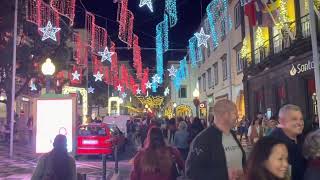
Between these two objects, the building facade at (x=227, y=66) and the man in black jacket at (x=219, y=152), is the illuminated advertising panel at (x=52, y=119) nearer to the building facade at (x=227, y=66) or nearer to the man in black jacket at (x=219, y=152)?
the man in black jacket at (x=219, y=152)

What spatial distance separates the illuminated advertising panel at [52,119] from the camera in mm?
10617

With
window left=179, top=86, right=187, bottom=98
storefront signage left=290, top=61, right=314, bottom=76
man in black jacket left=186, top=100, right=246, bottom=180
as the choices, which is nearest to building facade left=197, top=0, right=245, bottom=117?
storefront signage left=290, top=61, right=314, bottom=76

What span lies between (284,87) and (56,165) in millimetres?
18871

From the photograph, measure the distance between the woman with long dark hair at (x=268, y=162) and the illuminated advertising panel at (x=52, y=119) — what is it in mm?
7411

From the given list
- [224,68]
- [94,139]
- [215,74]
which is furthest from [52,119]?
[215,74]

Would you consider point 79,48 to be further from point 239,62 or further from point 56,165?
point 56,165

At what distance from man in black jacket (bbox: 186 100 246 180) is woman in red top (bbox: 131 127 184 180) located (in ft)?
2.15

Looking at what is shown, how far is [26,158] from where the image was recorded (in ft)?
71.0

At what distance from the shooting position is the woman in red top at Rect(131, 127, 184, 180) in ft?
18.4

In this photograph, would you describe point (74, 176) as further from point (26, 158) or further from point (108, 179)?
point (26, 158)

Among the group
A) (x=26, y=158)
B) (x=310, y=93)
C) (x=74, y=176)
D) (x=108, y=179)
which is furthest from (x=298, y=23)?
(x=74, y=176)

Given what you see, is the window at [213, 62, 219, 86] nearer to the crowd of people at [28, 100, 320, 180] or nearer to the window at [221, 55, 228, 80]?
the window at [221, 55, 228, 80]

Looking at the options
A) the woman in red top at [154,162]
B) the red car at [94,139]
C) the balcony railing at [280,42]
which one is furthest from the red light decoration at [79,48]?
the woman in red top at [154,162]

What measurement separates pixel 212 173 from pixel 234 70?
3214 centimetres
